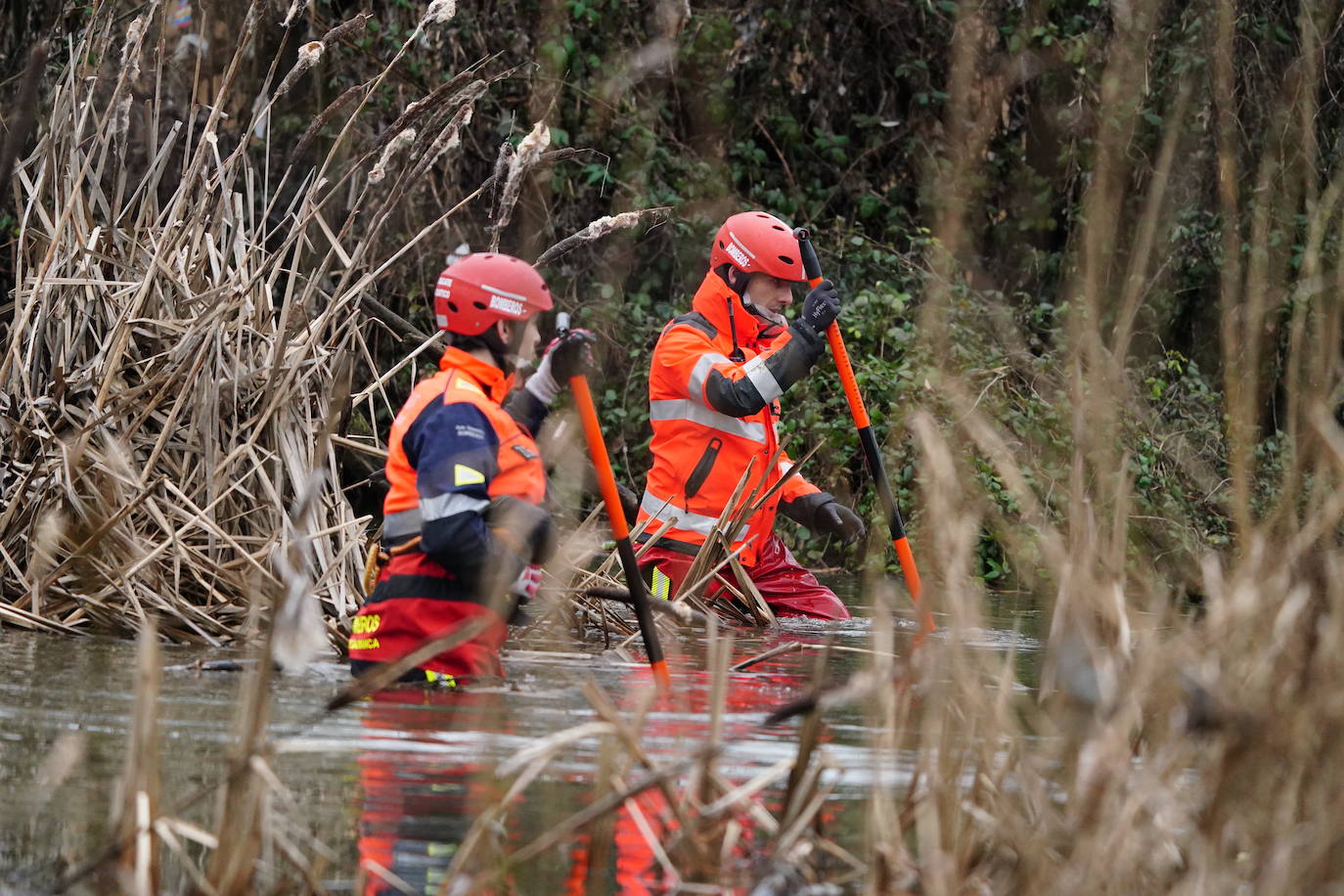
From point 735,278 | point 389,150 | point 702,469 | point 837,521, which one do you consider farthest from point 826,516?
point 389,150

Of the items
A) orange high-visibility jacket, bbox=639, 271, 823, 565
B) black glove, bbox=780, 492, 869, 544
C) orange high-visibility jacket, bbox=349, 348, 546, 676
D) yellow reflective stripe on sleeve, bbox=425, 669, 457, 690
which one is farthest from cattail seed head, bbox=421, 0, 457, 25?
black glove, bbox=780, 492, 869, 544

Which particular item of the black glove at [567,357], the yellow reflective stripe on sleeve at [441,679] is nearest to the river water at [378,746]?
the yellow reflective stripe on sleeve at [441,679]

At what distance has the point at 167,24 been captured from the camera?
7.51 metres

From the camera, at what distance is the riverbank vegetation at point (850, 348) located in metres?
3.18

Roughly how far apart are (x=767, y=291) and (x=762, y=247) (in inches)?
9.3

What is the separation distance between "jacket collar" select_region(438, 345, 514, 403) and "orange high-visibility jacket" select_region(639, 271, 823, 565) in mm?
2360

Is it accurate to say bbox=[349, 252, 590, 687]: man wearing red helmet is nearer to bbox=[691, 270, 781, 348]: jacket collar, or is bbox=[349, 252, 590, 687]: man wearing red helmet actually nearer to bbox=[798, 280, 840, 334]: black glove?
bbox=[798, 280, 840, 334]: black glove

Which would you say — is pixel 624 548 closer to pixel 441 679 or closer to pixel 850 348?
pixel 441 679

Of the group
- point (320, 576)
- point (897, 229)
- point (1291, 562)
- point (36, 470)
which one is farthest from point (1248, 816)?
point (897, 229)

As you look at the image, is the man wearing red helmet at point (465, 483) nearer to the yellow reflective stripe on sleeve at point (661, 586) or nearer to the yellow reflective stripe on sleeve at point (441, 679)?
the yellow reflective stripe on sleeve at point (441, 679)

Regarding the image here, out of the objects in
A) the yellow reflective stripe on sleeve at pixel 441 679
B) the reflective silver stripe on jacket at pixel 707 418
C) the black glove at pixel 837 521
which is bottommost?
the black glove at pixel 837 521

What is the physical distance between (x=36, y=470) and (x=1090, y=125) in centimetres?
963

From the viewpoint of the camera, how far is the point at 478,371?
596 cm

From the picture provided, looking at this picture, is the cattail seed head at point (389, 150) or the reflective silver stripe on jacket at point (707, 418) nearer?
the cattail seed head at point (389, 150)
